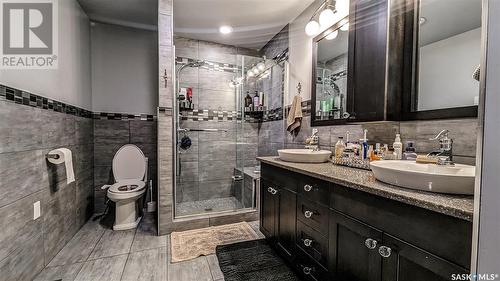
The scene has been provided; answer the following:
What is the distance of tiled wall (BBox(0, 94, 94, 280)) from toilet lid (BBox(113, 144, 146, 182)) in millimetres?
443

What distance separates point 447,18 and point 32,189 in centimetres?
289

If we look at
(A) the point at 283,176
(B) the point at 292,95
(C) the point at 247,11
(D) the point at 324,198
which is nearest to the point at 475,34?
(D) the point at 324,198

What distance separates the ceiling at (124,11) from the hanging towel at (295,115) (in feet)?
6.36

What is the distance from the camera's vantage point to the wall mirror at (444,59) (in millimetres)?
1074

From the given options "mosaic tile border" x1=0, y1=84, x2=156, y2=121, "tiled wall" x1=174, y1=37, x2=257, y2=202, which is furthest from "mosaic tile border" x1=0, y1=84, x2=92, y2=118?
"tiled wall" x1=174, y1=37, x2=257, y2=202

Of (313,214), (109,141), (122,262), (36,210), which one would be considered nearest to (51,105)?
(36,210)

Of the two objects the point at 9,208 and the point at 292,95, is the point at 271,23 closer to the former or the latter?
the point at 292,95

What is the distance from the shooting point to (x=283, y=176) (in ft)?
5.57

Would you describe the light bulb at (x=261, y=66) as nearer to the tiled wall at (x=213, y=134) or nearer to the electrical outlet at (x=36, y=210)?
the tiled wall at (x=213, y=134)

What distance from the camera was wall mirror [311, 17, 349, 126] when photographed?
1816 millimetres

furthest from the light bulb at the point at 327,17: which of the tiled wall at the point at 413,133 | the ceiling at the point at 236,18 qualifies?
the tiled wall at the point at 413,133

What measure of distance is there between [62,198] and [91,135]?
101 cm

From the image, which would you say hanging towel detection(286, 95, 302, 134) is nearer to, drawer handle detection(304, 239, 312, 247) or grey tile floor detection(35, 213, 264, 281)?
drawer handle detection(304, 239, 312, 247)

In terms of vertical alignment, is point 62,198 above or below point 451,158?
below
